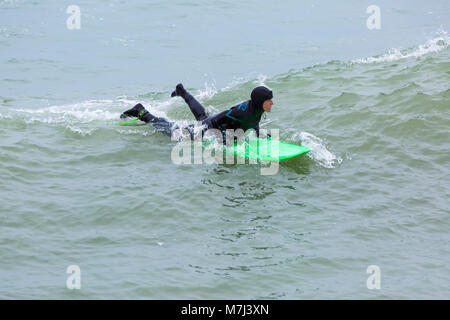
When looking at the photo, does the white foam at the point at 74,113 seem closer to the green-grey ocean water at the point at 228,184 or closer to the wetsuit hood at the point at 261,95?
the green-grey ocean water at the point at 228,184

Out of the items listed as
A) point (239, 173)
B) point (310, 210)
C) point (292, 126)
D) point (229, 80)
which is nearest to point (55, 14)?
point (229, 80)

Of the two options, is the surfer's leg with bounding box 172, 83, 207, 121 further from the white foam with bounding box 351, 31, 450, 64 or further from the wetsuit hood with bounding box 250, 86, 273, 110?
the white foam with bounding box 351, 31, 450, 64

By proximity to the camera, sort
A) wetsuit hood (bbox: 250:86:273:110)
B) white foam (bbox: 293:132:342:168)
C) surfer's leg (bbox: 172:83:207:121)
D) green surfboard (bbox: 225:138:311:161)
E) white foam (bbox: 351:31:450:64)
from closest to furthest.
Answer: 1. wetsuit hood (bbox: 250:86:273:110)
2. green surfboard (bbox: 225:138:311:161)
3. white foam (bbox: 293:132:342:168)
4. surfer's leg (bbox: 172:83:207:121)
5. white foam (bbox: 351:31:450:64)

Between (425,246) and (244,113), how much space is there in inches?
141

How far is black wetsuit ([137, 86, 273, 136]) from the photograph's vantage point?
858cm

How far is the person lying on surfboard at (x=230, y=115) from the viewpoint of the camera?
Answer: 337 inches

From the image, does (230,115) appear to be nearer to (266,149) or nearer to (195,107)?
(266,149)

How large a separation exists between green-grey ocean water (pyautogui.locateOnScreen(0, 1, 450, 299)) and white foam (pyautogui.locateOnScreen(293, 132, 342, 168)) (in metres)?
0.04

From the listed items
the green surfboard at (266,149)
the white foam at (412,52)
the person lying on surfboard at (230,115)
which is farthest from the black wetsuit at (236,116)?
the white foam at (412,52)

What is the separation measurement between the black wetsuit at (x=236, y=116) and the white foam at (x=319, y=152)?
3.11ft

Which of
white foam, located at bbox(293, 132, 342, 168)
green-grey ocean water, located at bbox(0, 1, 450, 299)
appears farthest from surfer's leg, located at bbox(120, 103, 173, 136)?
white foam, located at bbox(293, 132, 342, 168)

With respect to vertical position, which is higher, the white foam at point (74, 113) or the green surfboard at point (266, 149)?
the white foam at point (74, 113)

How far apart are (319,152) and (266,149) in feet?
2.98
